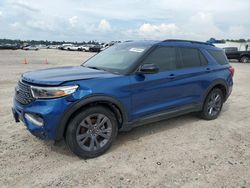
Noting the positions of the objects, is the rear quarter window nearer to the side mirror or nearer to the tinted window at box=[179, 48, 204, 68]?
the tinted window at box=[179, 48, 204, 68]

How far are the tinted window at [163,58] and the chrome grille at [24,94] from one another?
1.95 metres

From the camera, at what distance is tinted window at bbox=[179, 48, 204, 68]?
17.0 ft

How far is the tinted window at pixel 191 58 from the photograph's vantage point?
5.18m

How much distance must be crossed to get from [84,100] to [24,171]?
49.4 inches

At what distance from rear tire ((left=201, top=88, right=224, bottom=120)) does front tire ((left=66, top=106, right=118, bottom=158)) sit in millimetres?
2527

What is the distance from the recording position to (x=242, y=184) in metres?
3.36

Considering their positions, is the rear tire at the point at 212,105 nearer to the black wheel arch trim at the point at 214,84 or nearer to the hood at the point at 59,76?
the black wheel arch trim at the point at 214,84

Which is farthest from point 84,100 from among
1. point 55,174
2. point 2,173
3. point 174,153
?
point 174,153

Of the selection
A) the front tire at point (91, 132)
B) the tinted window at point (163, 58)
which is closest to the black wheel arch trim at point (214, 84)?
the tinted window at point (163, 58)

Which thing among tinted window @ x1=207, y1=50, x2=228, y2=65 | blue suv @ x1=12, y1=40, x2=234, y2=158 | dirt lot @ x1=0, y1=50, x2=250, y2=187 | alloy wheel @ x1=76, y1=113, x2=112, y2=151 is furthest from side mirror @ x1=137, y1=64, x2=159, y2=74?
tinted window @ x1=207, y1=50, x2=228, y2=65

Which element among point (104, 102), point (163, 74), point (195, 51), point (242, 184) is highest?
point (195, 51)

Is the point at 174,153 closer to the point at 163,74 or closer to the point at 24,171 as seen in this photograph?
the point at 163,74

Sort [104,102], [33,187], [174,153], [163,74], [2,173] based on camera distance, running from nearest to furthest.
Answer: [33,187] < [2,173] < [104,102] < [174,153] < [163,74]

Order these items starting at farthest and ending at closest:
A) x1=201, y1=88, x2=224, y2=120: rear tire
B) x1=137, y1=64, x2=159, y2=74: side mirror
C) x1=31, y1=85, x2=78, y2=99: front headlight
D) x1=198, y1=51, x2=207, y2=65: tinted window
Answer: x1=201, y1=88, x2=224, y2=120: rear tire < x1=198, y1=51, x2=207, y2=65: tinted window < x1=137, y1=64, x2=159, y2=74: side mirror < x1=31, y1=85, x2=78, y2=99: front headlight
